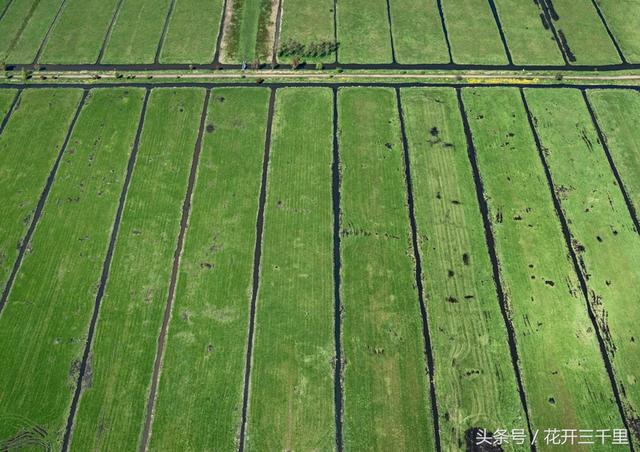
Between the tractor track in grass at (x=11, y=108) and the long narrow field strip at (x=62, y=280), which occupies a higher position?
the tractor track in grass at (x=11, y=108)

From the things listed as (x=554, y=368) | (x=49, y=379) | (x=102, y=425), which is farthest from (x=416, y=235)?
(x=49, y=379)

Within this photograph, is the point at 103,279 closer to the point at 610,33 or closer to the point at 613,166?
the point at 613,166

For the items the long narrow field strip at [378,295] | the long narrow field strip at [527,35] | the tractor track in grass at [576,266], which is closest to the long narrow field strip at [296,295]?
the long narrow field strip at [378,295]

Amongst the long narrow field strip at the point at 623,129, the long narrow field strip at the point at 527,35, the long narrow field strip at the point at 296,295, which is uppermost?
the long narrow field strip at the point at 527,35

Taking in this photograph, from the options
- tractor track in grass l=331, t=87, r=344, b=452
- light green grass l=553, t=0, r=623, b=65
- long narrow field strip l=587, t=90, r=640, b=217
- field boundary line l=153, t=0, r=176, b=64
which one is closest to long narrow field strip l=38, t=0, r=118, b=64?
field boundary line l=153, t=0, r=176, b=64

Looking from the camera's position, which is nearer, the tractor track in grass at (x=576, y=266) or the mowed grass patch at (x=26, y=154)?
the tractor track in grass at (x=576, y=266)

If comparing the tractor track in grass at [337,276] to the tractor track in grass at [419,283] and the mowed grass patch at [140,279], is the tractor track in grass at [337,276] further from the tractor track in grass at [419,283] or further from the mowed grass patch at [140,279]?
the mowed grass patch at [140,279]

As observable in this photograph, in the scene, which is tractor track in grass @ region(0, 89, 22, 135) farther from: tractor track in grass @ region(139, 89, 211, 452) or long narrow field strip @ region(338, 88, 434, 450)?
long narrow field strip @ region(338, 88, 434, 450)
